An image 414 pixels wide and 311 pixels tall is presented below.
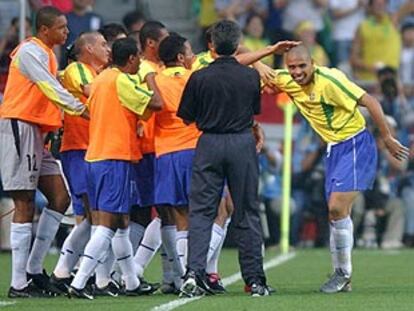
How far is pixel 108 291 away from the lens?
14195 mm

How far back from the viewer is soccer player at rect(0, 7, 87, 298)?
1382 cm

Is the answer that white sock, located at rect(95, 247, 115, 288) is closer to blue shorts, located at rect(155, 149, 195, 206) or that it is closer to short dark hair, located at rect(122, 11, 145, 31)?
blue shorts, located at rect(155, 149, 195, 206)

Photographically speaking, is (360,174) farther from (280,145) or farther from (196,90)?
(280,145)

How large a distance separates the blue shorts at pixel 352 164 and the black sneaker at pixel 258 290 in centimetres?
122

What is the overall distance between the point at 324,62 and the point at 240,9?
1414 mm

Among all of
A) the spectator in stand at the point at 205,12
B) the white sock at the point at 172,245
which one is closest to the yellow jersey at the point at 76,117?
the white sock at the point at 172,245

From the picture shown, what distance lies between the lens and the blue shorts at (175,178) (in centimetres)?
1421

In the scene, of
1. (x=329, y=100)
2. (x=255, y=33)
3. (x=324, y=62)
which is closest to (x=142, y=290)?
(x=329, y=100)

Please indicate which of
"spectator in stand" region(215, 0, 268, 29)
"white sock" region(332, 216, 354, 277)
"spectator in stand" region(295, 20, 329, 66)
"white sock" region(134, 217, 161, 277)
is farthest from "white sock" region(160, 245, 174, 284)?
"spectator in stand" region(215, 0, 268, 29)

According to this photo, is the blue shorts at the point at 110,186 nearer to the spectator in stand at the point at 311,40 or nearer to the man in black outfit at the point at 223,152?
the man in black outfit at the point at 223,152

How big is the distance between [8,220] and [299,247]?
3.89 meters

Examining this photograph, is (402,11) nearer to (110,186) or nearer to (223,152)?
(223,152)

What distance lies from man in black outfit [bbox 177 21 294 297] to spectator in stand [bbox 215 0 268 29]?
1099 cm

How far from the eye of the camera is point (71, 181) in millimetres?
14477
